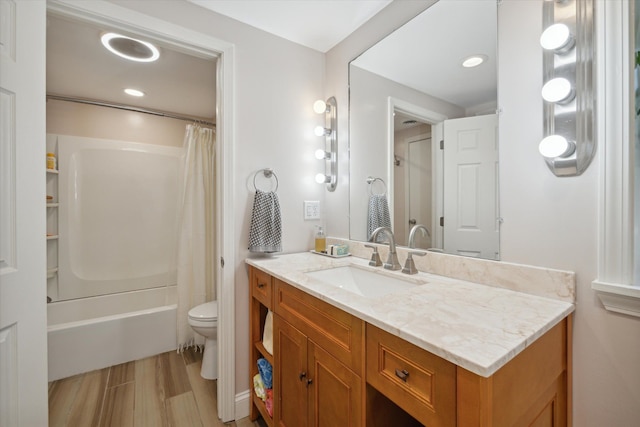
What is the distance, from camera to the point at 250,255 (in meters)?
1.67

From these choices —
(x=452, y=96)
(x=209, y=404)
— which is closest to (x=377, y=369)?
(x=452, y=96)

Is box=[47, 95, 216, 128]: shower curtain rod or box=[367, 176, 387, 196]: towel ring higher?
box=[47, 95, 216, 128]: shower curtain rod

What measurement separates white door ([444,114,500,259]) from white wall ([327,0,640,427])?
0.04 m

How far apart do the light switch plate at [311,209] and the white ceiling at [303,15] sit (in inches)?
43.1

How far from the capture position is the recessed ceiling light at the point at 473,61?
110 cm

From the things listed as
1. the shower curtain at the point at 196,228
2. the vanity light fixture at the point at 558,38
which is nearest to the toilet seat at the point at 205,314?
the shower curtain at the point at 196,228

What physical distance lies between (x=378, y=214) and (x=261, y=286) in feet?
2.56

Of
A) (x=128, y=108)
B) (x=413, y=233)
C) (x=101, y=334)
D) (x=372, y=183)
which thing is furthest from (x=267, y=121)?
(x=101, y=334)

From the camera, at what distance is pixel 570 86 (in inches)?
33.3

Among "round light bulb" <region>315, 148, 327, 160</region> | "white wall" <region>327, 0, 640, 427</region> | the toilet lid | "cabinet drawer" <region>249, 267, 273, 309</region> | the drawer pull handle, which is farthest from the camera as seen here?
the toilet lid

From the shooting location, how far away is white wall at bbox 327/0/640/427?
80 cm

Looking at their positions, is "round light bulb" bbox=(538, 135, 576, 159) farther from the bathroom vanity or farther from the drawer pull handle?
the drawer pull handle

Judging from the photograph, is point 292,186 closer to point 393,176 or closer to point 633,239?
point 393,176

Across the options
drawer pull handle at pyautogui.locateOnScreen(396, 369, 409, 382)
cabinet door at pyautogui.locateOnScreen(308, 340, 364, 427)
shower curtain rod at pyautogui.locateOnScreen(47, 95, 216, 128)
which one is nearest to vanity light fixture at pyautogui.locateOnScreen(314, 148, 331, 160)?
cabinet door at pyautogui.locateOnScreen(308, 340, 364, 427)
